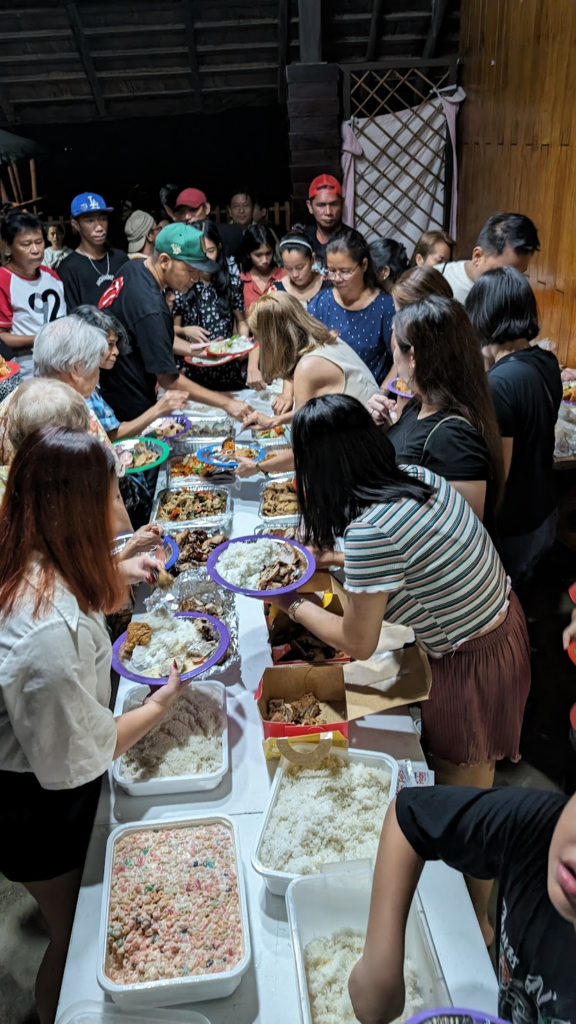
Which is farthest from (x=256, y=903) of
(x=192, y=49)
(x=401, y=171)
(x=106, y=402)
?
(x=192, y=49)

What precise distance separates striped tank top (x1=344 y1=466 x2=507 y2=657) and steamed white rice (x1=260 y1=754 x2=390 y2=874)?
16.9 inches

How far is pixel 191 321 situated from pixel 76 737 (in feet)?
11.9

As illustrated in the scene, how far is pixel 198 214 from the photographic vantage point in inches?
222

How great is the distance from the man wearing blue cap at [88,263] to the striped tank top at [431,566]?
3.75 metres

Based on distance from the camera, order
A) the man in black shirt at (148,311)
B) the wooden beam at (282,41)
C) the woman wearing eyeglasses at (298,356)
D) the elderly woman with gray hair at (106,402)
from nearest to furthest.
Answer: the woman wearing eyeglasses at (298,356) < the elderly woman with gray hair at (106,402) < the man in black shirt at (148,311) < the wooden beam at (282,41)

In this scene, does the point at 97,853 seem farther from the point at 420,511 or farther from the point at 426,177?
the point at 426,177

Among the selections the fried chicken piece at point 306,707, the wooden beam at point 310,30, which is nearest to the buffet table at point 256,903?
the fried chicken piece at point 306,707

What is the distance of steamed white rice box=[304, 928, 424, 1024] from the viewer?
1.25 m

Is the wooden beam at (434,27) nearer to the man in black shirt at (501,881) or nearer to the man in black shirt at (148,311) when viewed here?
the man in black shirt at (148,311)

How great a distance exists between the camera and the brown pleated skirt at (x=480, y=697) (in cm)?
196

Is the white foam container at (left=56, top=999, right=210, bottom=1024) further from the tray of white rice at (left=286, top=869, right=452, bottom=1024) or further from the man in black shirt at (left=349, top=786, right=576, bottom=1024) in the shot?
the man in black shirt at (left=349, top=786, right=576, bottom=1024)

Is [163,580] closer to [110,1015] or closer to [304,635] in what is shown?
[304,635]

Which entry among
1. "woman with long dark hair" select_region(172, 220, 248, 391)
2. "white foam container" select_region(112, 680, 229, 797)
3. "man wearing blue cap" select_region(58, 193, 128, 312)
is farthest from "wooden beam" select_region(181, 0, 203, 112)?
"white foam container" select_region(112, 680, 229, 797)

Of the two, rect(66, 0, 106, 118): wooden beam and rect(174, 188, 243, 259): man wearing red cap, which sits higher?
rect(66, 0, 106, 118): wooden beam
